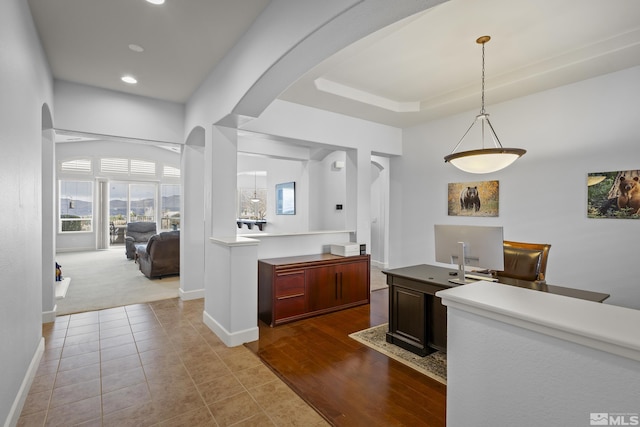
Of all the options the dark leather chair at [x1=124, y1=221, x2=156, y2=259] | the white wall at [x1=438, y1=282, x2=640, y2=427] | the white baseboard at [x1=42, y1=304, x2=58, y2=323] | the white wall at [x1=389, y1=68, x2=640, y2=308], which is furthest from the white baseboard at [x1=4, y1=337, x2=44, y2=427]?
the dark leather chair at [x1=124, y1=221, x2=156, y2=259]

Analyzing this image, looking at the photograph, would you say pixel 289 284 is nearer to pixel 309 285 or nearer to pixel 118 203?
pixel 309 285

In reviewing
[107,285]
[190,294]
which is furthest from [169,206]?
[190,294]

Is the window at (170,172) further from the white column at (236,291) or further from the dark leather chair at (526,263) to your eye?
the dark leather chair at (526,263)

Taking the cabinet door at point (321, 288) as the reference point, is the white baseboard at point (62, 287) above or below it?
below

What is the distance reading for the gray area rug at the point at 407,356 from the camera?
2637mm

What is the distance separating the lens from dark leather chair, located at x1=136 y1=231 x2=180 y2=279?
5.84 m

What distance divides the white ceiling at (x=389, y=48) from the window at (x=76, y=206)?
730cm

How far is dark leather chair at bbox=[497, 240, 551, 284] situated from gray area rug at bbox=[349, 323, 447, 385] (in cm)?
99

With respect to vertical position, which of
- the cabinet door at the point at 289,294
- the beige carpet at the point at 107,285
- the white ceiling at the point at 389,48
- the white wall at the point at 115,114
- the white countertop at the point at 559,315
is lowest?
the beige carpet at the point at 107,285

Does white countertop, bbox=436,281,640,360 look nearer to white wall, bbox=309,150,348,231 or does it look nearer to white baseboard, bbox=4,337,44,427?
white baseboard, bbox=4,337,44,427

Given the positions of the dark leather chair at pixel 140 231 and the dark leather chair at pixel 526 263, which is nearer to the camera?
the dark leather chair at pixel 526 263

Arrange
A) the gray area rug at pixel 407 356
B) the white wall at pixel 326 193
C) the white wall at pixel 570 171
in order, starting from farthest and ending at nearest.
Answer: the white wall at pixel 326 193
the white wall at pixel 570 171
the gray area rug at pixel 407 356

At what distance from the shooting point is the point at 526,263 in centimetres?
305

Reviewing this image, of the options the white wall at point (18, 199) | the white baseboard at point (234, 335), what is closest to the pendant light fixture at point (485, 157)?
the white baseboard at point (234, 335)
